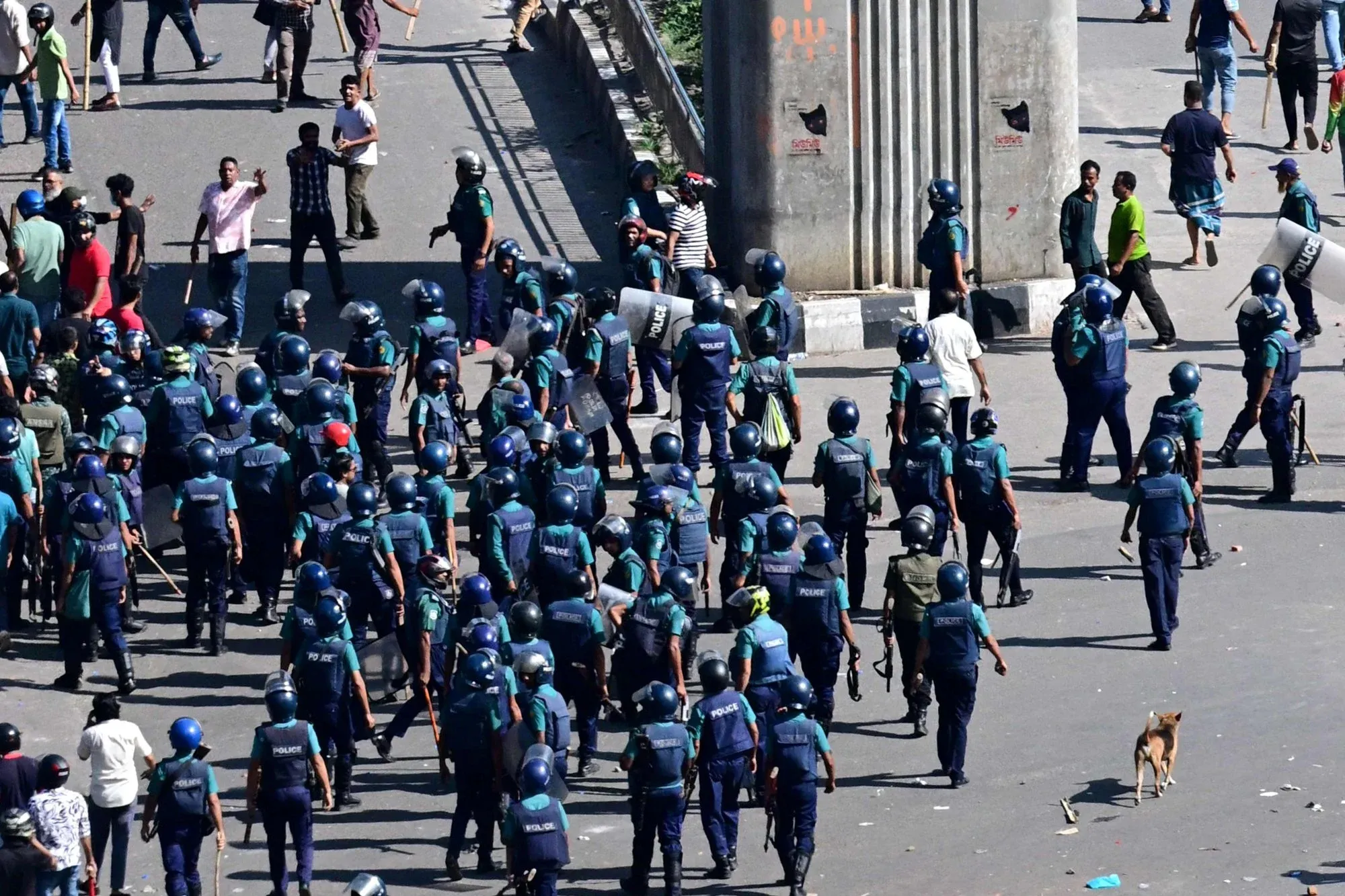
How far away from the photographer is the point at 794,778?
42.7ft

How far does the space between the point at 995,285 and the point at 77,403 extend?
8.01m

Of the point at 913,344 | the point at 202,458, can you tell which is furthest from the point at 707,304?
the point at 202,458

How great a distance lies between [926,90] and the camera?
21906mm

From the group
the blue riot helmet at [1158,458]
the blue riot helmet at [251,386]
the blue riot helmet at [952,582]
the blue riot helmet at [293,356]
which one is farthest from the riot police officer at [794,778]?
the blue riot helmet at [293,356]

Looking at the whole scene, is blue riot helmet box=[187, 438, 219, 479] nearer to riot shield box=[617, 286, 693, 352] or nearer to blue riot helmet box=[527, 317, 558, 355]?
blue riot helmet box=[527, 317, 558, 355]

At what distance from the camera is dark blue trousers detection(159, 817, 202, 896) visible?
1308cm

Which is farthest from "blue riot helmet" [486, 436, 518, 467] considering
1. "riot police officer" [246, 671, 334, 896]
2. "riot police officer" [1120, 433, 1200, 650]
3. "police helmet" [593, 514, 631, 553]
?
"riot police officer" [1120, 433, 1200, 650]

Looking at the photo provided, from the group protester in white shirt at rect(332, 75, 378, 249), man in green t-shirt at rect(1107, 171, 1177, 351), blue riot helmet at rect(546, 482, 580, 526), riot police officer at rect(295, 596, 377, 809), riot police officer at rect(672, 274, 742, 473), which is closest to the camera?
riot police officer at rect(295, 596, 377, 809)

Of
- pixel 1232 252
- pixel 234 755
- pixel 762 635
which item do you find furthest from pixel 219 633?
pixel 1232 252

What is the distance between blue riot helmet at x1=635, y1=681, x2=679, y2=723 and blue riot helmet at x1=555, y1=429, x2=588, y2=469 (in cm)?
317

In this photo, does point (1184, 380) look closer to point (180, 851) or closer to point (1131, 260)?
point (1131, 260)

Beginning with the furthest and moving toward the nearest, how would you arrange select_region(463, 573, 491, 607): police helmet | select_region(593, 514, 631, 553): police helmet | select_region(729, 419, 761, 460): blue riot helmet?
select_region(729, 419, 761, 460): blue riot helmet < select_region(593, 514, 631, 553): police helmet < select_region(463, 573, 491, 607): police helmet

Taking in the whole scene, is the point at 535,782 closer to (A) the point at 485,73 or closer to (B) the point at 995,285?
(B) the point at 995,285

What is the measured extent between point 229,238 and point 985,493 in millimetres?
7750
